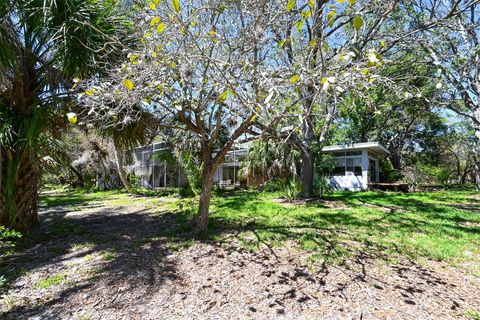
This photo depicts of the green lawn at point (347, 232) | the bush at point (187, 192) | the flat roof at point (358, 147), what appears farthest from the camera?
the flat roof at point (358, 147)

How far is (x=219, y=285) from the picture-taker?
375 cm

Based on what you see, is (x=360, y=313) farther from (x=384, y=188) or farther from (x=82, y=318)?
(x=384, y=188)

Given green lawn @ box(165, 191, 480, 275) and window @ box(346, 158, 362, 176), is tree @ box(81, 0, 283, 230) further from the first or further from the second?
window @ box(346, 158, 362, 176)

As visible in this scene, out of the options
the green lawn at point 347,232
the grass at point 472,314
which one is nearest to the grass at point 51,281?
the green lawn at point 347,232

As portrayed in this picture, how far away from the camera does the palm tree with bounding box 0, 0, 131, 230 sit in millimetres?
4422

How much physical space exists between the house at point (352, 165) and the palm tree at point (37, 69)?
49.8 feet

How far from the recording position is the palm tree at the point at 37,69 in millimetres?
4422

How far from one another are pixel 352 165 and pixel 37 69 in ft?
54.8

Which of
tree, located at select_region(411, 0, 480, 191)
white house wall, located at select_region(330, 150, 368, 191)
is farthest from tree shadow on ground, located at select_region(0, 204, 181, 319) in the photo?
white house wall, located at select_region(330, 150, 368, 191)

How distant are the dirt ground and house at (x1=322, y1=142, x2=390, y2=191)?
13.7 meters

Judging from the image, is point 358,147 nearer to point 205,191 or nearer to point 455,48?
point 455,48

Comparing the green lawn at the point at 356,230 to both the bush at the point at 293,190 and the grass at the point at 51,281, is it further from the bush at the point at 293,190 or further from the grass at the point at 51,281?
the grass at the point at 51,281

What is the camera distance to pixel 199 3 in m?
4.80

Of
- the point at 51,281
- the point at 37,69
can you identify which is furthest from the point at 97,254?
the point at 37,69
